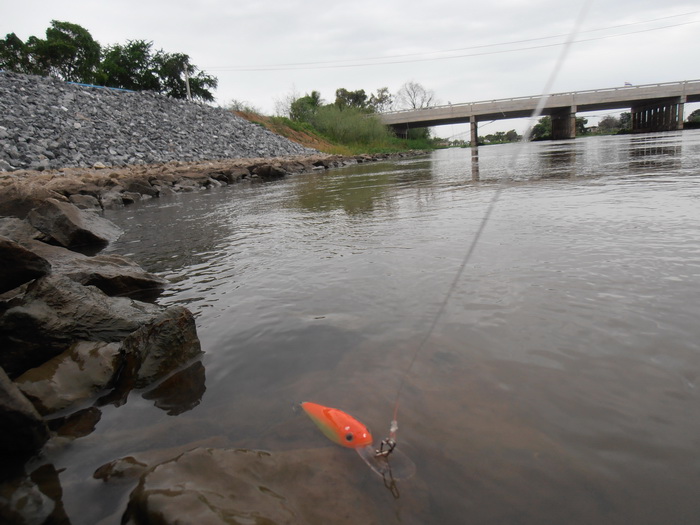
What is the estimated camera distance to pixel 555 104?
46.1 metres

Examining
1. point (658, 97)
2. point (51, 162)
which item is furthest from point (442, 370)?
point (658, 97)

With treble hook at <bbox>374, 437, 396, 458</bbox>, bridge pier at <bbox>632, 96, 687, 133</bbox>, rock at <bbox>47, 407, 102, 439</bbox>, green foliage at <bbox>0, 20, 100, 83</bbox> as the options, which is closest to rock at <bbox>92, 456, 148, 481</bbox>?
rock at <bbox>47, 407, 102, 439</bbox>

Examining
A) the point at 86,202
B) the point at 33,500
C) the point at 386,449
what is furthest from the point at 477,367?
the point at 86,202

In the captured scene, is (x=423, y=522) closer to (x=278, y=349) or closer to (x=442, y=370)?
(x=442, y=370)

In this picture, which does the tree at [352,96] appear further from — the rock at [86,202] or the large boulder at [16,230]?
the large boulder at [16,230]

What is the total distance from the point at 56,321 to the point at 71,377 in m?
0.45

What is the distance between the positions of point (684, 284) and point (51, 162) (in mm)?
17540

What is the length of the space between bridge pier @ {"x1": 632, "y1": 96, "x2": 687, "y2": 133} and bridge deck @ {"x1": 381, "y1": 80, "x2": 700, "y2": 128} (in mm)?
936

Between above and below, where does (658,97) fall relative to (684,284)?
above

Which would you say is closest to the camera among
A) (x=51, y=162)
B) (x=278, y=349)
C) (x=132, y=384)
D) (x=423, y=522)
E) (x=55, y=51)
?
(x=423, y=522)

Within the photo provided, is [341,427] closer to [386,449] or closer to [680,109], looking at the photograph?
[386,449]

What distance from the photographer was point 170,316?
7.10ft

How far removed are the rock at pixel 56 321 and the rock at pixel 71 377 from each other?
0.43 feet

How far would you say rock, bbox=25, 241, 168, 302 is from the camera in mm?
3205
